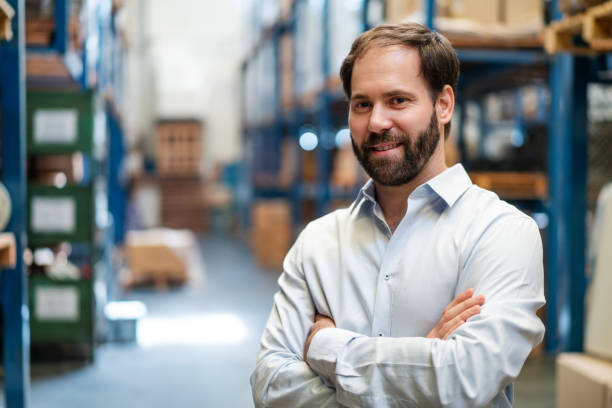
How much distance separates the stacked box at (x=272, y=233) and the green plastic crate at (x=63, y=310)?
20.1 feet

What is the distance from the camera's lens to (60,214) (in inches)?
216

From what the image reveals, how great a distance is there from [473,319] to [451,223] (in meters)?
0.31

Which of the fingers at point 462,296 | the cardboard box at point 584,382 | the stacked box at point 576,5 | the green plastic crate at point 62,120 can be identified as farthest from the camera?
the green plastic crate at point 62,120

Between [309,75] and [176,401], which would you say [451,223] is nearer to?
[176,401]

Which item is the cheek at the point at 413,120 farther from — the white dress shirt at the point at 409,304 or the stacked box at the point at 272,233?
the stacked box at the point at 272,233

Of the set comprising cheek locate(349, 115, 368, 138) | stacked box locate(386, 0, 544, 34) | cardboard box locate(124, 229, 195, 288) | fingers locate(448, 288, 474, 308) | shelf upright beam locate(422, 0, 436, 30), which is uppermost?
stacked box locate(386, 0, 544, 34)

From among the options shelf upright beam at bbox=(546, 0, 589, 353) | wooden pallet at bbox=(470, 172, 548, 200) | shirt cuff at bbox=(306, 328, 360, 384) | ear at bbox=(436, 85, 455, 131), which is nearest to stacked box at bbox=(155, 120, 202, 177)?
wooden pallet at bbox=(470, 172, 548, 200)

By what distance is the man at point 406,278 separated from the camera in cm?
167

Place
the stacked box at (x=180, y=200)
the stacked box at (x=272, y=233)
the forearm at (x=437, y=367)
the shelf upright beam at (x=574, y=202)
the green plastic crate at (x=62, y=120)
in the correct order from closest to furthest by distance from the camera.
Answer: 1. the forearm at (x=437, y=367)
2. the shelf upright beam at (x=574, y=202)
3. the green plastic crate at (x=62, y=120)
4. the stacked box at (x=272, y=233)
5. the stacked box at (x=180, y=200)

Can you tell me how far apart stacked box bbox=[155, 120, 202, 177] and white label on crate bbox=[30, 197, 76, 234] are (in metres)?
10.4

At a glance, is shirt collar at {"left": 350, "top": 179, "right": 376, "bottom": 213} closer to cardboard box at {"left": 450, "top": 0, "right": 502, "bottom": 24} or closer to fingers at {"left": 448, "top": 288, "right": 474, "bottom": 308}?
fingers at {"left": 448, "top": 288, "right": 474, "bottom": 308}

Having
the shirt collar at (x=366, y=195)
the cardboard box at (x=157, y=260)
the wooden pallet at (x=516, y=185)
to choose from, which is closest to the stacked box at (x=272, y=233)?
the cardboard box at (x=157, y=260)

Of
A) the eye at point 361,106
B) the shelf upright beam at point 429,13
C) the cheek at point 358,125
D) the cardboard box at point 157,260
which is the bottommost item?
the cardboard box at point 157,260

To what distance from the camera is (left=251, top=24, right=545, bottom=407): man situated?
5.49 feet
